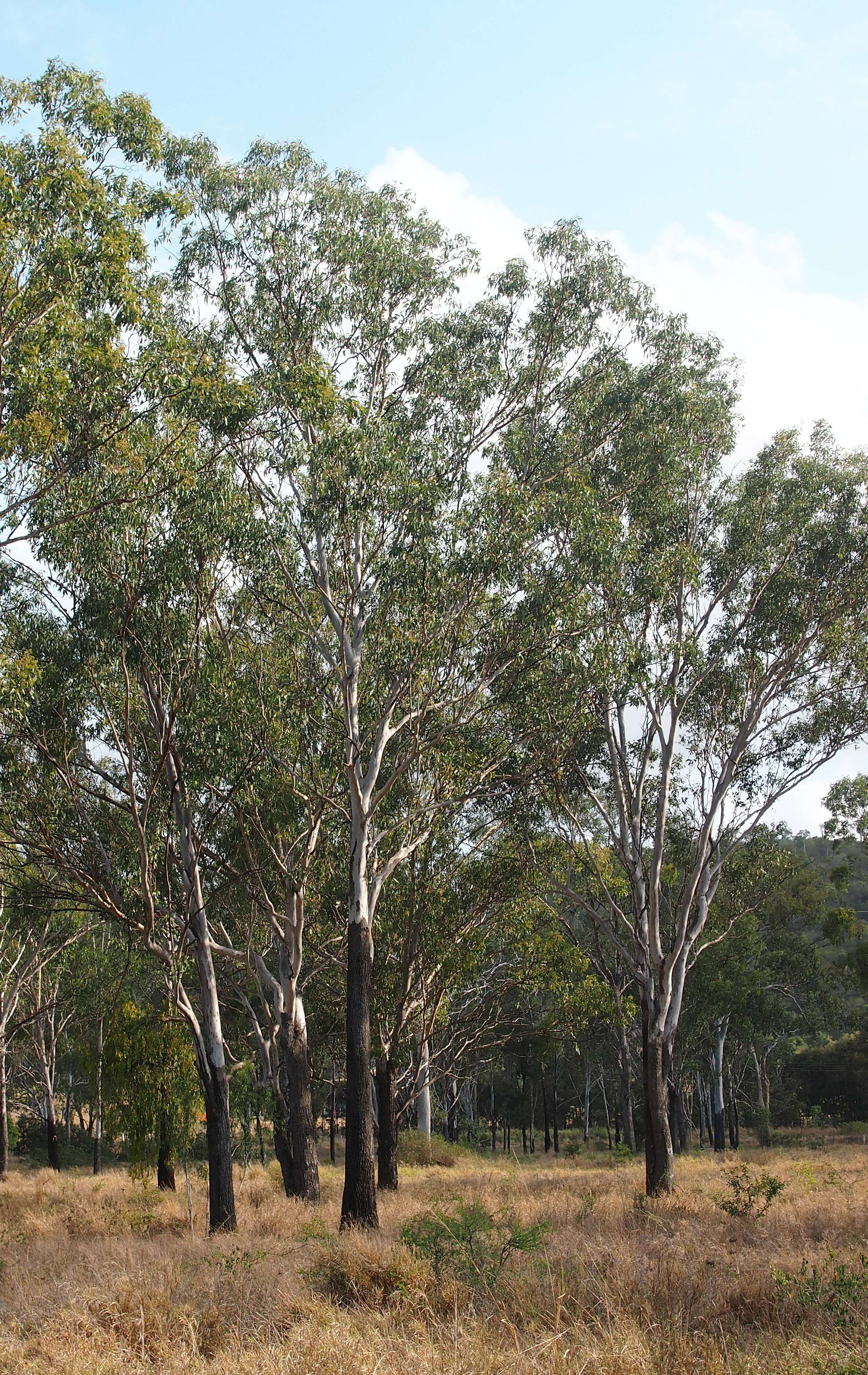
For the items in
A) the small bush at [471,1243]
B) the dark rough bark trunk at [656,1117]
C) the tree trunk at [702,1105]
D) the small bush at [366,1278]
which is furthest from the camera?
the tree trunk at [702,1105]

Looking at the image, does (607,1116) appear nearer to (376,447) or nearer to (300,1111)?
(300,1111)

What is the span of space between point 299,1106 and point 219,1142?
260 cm

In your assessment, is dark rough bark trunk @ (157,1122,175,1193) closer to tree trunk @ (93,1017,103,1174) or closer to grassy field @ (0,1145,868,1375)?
tree trunk @ (93,1017,103,1174)

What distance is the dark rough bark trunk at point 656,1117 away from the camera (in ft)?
59.6

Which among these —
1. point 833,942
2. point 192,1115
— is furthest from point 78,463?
point 833,942

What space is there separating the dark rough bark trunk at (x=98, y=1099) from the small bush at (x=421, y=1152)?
9779mm

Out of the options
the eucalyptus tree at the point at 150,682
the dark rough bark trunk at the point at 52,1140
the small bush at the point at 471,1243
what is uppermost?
the eucalyptus tree at the point at 150,682

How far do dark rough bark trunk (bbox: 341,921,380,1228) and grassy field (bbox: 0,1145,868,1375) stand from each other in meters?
0.59

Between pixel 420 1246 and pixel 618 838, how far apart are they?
10628 mm

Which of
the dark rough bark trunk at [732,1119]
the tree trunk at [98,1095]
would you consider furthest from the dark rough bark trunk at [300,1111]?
the dark rough bark trunk at [732,1119]

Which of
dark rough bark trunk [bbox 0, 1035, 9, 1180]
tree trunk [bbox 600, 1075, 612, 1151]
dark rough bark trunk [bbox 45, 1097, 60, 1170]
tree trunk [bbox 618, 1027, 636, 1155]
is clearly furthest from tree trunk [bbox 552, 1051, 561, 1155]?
dark rough bark trunk [bbox 0, 1035, 9, 1180]

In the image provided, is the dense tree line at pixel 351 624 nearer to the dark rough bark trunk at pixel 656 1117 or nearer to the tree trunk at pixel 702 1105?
the dark rough bark trunk at pixel 656 1117

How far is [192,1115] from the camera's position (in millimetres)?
21172

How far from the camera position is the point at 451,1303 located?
28.0ft
